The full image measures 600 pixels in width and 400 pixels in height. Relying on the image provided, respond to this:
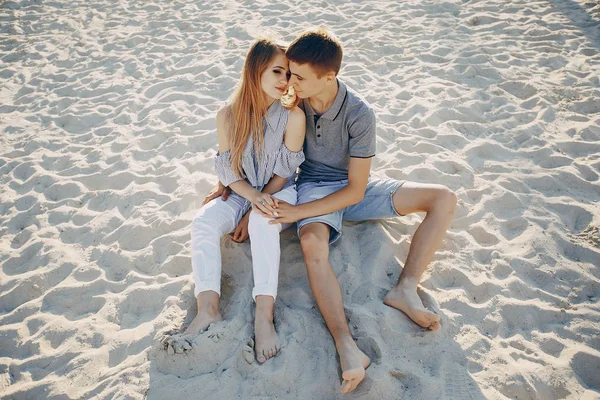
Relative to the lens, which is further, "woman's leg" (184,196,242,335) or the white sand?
"woman's leg" (184,196,242,335)

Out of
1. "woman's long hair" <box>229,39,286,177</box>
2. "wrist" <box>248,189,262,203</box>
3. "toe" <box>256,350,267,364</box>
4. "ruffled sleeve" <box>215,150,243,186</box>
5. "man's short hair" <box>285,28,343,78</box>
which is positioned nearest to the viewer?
"toe" <box>256,350,267,364</box>

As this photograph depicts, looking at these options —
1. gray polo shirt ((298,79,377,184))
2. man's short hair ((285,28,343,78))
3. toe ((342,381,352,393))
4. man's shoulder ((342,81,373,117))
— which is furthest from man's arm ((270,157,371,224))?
toe ((342,381,352,393))

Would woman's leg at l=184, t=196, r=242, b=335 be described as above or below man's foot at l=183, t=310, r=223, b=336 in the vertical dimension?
above

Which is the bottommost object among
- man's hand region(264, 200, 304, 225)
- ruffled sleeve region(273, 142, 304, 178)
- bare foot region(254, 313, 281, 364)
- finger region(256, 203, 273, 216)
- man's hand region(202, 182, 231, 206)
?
bare foot region(254, 313, 281, 364)

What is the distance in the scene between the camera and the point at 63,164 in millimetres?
3521

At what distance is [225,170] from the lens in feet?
8.23

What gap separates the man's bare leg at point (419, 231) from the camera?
2213 millimetres

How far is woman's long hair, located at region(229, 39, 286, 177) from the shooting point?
2.21 metres

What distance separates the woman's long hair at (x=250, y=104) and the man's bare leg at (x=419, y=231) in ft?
2.97

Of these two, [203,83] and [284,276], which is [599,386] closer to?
[284,276]

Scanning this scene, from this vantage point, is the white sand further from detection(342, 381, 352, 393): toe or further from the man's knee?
the man's knee

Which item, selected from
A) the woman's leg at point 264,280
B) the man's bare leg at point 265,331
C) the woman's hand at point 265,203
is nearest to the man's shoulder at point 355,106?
the woman's hand at point 265,203

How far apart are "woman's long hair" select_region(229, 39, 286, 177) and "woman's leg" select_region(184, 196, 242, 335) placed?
0.30m

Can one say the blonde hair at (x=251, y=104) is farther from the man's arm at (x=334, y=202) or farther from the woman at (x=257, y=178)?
the man's arm at (x=334, y=202)
